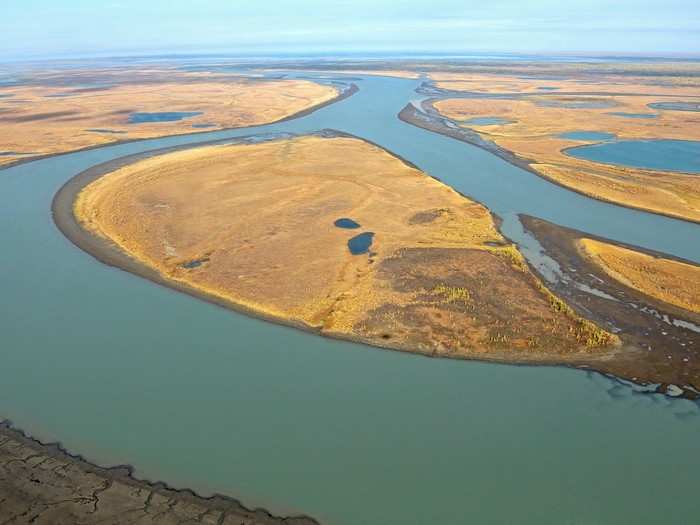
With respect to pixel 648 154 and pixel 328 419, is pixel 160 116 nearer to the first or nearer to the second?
pixel 648 154

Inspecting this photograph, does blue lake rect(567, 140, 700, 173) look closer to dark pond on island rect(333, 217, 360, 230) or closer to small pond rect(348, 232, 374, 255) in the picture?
dark pond on island rect(333, 217, 360, 230)

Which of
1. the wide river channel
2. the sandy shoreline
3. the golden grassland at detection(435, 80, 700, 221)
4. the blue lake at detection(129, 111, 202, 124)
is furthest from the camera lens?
the blue lake at detection(129, 111, 202, 124)

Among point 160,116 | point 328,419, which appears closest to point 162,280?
point 328,419

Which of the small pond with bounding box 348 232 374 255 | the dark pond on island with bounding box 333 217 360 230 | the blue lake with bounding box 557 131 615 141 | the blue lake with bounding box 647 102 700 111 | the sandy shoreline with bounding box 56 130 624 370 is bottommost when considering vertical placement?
the sandy shoreline with bounding box 56 130 624 370

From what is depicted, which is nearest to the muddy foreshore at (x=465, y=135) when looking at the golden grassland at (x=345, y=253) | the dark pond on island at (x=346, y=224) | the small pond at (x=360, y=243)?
the golden grassland at (x=345, y=253)

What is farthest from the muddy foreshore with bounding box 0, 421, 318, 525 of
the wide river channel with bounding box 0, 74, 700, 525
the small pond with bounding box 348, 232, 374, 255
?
the small pond with bounding box 348, 232, 374, 255

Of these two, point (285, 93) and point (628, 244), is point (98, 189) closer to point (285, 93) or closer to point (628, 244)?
point (628, 244)

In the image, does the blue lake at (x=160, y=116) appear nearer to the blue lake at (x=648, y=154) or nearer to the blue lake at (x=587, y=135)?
the blue lake at (x=587, y=135)
